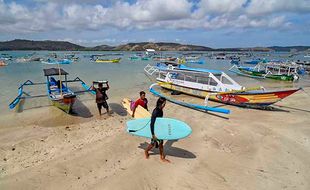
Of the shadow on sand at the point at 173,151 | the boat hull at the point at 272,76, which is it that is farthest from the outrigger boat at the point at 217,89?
the boat hull at the point at 272,76

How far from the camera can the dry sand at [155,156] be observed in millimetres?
5695

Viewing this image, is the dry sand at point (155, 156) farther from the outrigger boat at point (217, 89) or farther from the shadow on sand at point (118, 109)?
the outrigger boat at point (217, 89)

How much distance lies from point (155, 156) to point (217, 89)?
861 centimetres

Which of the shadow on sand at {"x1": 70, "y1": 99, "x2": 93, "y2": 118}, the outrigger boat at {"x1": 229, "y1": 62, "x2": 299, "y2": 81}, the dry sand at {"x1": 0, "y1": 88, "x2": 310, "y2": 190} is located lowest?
Answer: the shadow on sand at {"x1": 70, "y1": 99, "x2": 93, "y2": 118}

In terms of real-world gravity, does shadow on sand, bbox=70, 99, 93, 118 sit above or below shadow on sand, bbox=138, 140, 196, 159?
below

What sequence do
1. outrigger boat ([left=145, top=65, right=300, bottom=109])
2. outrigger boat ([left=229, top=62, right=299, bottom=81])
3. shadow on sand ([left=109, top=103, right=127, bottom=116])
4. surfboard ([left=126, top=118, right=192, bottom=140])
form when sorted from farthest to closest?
outrigger boat ([left=229, top=62, right=299, bottom=81]) → shadow on sand ([left=109, top=103, right=127, bottom=116]) → outrigger boat ([left=145, top=65, right=300, bottom=109]) → surfboard ([left=126, top=118, right=192, bottom=140])

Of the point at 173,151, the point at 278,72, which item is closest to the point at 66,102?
the point at 173,151

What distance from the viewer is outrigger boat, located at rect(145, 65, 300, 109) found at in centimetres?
1211

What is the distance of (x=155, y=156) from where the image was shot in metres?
6.91

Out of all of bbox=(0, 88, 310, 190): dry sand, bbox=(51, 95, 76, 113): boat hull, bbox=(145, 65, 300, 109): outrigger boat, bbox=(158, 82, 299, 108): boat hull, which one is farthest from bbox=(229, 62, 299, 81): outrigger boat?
bbox=(51, 95, 76, 113): boat hull

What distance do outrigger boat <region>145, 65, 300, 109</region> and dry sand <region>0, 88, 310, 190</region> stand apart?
1584mm

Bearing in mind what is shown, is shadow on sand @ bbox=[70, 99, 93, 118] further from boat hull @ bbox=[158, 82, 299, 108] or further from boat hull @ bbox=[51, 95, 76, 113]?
boat hull @ bbox=[158, 82, 299, 108]

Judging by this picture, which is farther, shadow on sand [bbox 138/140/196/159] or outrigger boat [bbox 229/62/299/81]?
outrigger boat [bbox 229/62/299/81]

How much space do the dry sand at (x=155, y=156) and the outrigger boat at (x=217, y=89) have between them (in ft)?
5.20
